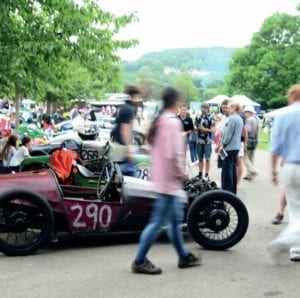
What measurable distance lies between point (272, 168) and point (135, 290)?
200 centimetres

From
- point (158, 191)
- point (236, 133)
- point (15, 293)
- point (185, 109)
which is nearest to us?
point (15, 293)

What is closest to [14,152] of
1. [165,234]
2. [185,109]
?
[185,109]

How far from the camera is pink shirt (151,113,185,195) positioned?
4.67m

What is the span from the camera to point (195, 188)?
243 inches

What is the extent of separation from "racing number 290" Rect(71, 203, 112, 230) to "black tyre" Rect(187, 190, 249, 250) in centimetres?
87

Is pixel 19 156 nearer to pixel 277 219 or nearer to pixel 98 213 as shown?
pixel 98 213

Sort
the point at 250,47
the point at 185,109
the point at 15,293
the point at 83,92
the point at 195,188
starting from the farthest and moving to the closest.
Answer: the point at 250,47
the point at 83,92
the point at 185,109
the point at 195,188
the point at 15,293

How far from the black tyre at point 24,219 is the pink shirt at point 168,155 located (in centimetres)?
135

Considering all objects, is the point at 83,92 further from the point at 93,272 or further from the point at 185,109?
the point at 93,272

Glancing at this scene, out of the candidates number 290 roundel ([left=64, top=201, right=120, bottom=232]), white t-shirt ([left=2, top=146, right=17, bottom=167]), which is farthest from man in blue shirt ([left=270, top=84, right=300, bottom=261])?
white t-shirt ([left=2, top=146, right=17, bottom=167])

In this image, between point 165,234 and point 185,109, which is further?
point 185,109

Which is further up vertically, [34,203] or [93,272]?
[34,203]

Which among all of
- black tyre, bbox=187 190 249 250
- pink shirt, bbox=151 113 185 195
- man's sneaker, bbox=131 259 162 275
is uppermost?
pink shirt, bbox=151 113 185 195

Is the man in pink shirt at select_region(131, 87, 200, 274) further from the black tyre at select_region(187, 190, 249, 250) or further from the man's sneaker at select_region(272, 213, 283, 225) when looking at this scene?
the man's sneaker at select_region(272, 213, 283, 225)
